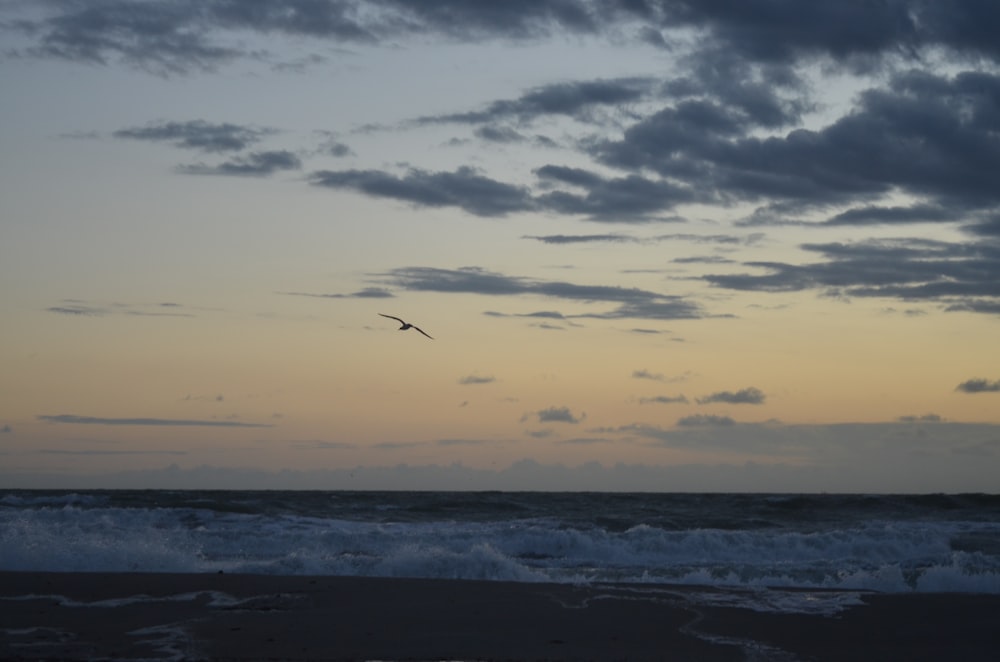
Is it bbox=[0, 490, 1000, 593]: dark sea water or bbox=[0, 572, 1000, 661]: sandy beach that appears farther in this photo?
bbox=[0, 490, 1000, 593]: dark sea water

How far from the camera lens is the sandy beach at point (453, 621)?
1162 centimetres

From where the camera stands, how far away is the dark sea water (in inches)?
731

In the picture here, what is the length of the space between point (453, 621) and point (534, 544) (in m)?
11.1

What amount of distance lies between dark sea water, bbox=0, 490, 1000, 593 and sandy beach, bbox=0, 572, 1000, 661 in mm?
1424

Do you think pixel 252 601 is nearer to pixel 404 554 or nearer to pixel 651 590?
pixel 404 554

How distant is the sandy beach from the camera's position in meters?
11.6

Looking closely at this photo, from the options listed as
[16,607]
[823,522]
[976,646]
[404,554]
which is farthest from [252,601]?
[823,522]

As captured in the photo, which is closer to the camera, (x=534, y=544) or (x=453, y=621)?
(x=453, y=621)

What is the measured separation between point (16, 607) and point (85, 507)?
24.8 meters

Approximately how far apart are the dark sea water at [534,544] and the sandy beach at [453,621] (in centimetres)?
142

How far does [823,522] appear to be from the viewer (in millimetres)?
33156

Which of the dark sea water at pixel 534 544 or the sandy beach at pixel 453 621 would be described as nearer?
the sandy beach at pixel 453 621

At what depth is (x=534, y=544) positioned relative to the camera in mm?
24250

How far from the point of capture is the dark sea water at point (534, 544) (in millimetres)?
18562
